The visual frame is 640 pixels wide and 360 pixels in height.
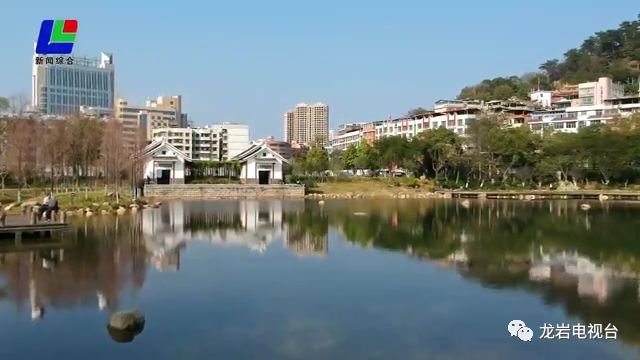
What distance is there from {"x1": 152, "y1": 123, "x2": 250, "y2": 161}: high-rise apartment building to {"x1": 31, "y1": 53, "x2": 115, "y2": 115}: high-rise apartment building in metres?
22.6

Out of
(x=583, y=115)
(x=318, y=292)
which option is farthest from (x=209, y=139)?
(x=318, y=292)

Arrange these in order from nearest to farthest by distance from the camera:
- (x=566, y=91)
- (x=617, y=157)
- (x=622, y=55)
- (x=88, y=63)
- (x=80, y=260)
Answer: (x=80, y=260) → (x=617, y=157) → (x=566, y=91) → (x=622, y=55) → (x=88, y=63)

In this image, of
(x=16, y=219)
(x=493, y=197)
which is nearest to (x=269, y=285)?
(x=16, y=219)

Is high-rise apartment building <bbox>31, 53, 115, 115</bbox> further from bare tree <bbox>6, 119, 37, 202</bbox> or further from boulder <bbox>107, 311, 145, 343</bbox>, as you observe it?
boulder <bbox>107, 311, 145, 343</bbox>

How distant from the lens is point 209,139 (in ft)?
379

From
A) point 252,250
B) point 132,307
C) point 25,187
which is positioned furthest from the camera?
point 25,187

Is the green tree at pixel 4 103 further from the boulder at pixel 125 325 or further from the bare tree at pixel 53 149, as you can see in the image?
the boulder at pixel 125 325

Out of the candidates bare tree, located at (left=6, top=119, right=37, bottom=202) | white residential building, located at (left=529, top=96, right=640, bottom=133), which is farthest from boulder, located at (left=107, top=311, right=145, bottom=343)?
white residential building, located at (left=529, top=96, right=640, bottom=133)

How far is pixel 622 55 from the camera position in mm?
123062

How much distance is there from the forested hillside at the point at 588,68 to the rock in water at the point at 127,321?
355 ft

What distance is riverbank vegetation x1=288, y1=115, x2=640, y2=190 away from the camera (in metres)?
61.4

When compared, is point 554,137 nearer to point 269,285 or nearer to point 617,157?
point 617,157

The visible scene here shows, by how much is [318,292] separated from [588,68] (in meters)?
122

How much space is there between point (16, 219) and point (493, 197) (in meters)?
44.0
